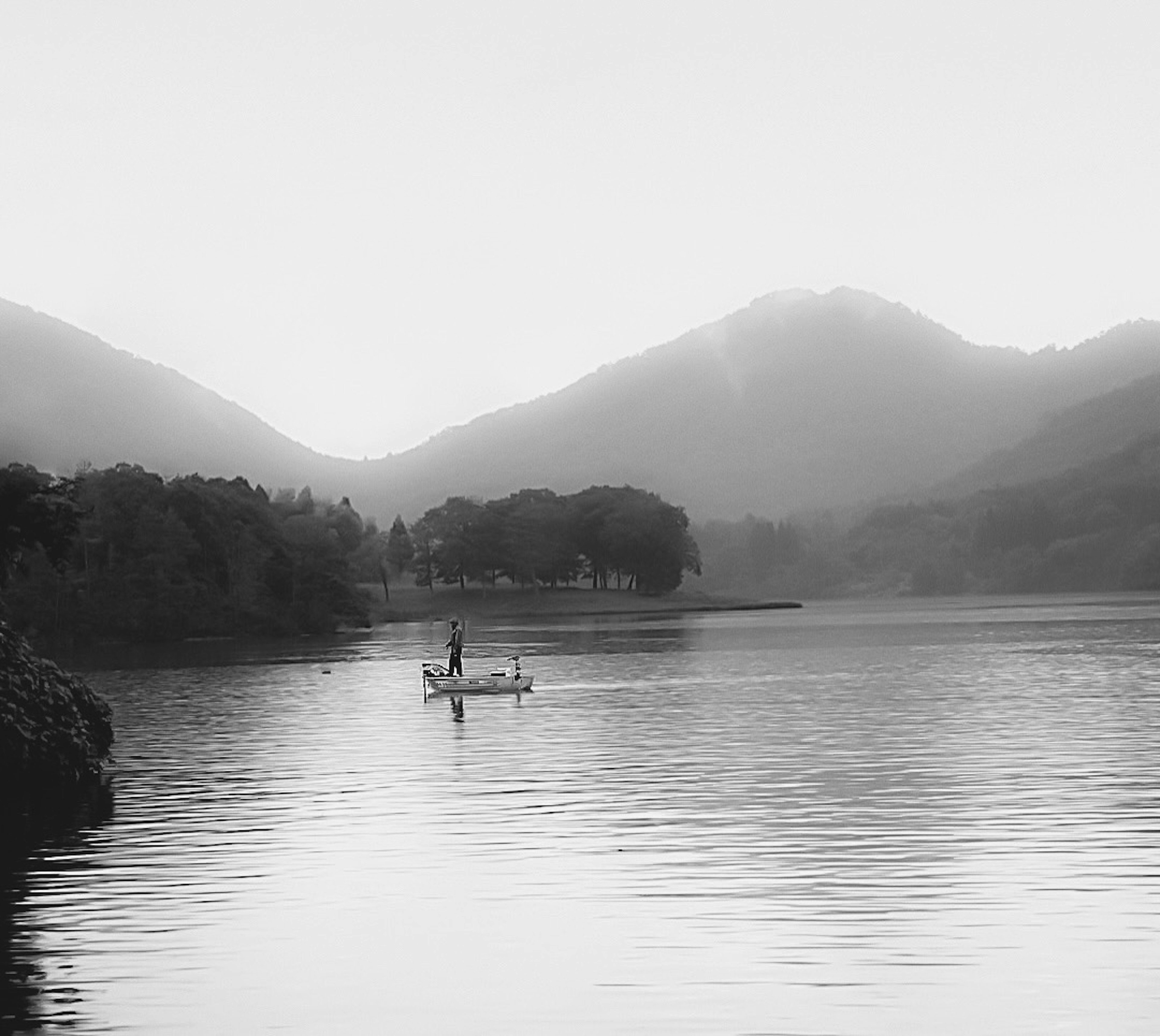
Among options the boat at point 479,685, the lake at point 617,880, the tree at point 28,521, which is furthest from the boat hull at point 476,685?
the tree at point 28,521

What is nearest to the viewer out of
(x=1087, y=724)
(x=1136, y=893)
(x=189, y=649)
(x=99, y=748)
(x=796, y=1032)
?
(x=796, y=1032)

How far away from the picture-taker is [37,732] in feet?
147

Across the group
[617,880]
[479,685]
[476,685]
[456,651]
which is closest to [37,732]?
[617,880]

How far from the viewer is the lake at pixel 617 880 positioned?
20.8m

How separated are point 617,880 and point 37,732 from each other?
20.7m

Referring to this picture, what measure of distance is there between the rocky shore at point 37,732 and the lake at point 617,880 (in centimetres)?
190

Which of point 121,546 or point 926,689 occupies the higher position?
point 121,546

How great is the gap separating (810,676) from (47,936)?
Answer: 72.2m

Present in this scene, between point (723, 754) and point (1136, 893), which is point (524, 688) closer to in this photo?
point (723, 754)

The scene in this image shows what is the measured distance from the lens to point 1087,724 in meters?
59.8

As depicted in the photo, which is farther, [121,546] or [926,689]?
[121,546]

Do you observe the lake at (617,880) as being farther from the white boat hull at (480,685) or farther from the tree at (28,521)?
the white boat hull at (480,685)

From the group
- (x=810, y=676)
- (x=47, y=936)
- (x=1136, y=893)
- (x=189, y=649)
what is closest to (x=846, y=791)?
(x=1136, y=893)

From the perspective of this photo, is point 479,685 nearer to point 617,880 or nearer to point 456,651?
point 456,651
